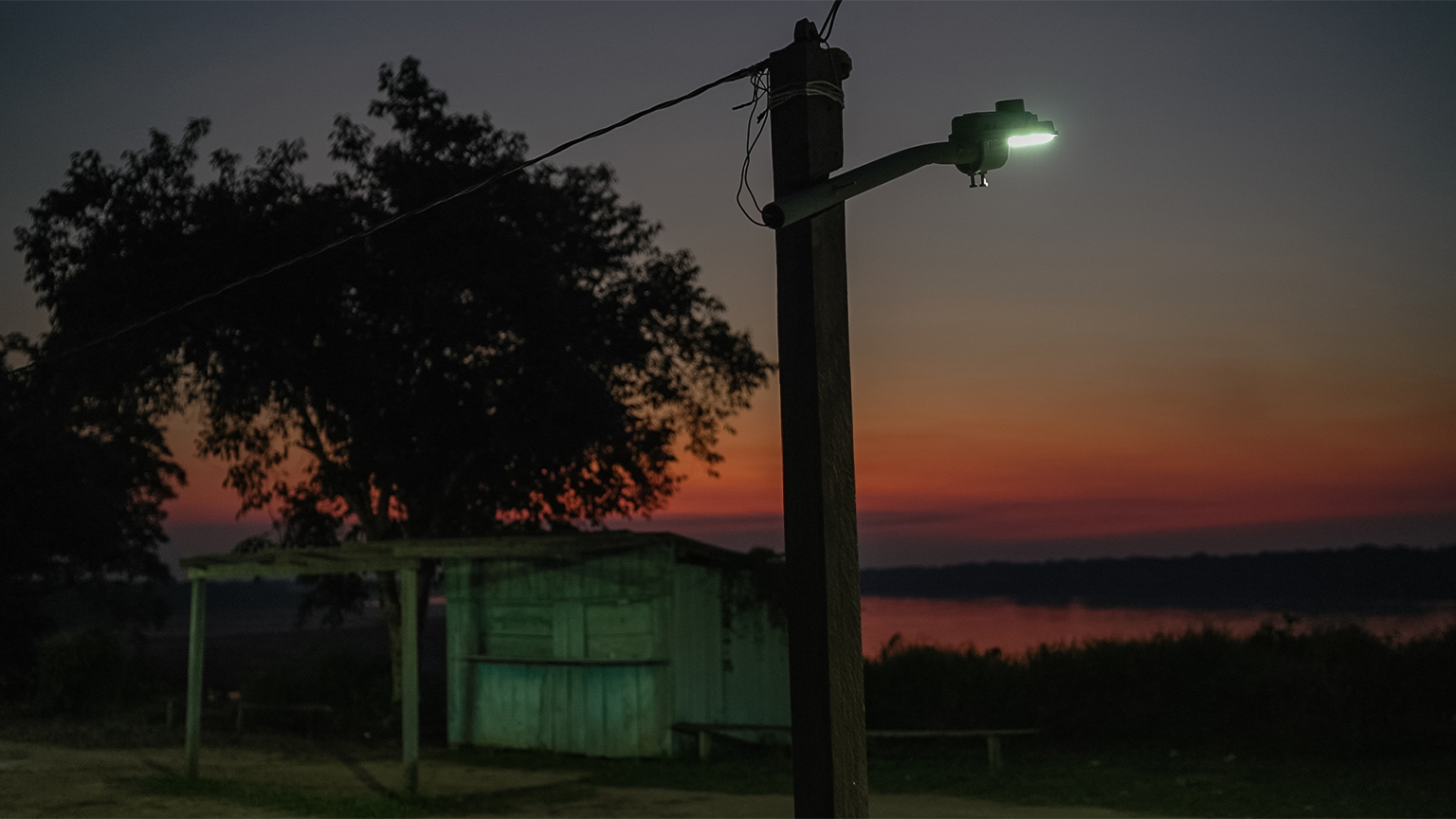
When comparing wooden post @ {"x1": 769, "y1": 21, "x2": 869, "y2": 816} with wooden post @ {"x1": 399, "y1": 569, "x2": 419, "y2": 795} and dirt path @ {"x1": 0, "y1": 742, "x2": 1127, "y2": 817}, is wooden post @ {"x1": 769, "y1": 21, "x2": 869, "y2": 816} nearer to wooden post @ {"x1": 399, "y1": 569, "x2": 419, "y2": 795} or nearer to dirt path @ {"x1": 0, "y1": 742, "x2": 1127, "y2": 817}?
dirt path @ {"x1": 0, "y1": 742, "x2": 1127, "y2": 817}

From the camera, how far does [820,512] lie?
18.9ft

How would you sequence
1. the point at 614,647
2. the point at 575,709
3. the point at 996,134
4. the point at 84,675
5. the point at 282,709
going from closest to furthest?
the point at 996,134 < the point at 614,647 < the point at 575,709 < the point at 282,709 < the point at 84,675

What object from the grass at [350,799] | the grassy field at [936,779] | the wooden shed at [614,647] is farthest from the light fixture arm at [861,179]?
the wooden shed at [614,647]

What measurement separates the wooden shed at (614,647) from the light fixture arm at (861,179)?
426 inches

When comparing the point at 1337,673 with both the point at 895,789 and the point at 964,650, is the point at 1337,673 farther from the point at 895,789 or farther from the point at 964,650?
the point at 895,789

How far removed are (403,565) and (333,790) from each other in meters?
3.04

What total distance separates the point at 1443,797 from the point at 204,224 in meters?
20.2

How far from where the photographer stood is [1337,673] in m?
19.6

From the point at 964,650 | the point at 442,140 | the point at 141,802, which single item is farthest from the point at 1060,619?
the point at 141,802

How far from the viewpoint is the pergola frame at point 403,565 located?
14.2 metres

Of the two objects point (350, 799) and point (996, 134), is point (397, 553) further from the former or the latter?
point (996, 134)

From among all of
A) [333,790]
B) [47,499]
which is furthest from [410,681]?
[47,499]

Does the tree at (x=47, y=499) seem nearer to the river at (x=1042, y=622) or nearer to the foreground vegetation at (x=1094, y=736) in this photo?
the foreground vegetation at (x=1094, y=736)

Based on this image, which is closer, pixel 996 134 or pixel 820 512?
pixel 820 512
